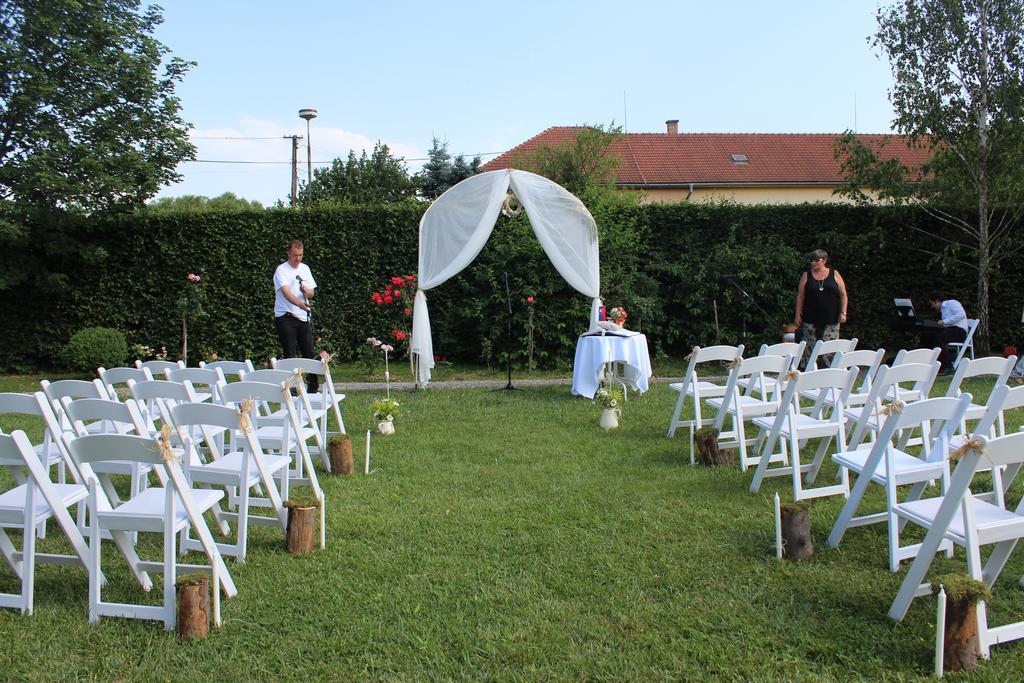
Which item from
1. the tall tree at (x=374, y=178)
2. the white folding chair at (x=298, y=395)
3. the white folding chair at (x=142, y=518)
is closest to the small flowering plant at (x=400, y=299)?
the white folding chair at (x=298, y=395)

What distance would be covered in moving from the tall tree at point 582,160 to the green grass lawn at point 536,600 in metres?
11.2

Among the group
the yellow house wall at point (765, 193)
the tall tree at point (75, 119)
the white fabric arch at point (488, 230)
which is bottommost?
the white fabric arch at point (488, 230)

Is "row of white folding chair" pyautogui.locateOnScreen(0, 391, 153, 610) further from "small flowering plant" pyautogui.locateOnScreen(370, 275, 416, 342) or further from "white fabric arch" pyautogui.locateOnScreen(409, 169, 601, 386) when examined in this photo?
"small flowering plant" pyautogui.locateOnScreen(370, 275, 416, 342)

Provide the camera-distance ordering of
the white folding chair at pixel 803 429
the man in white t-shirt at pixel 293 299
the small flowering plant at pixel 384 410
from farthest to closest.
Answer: the man in white t-shirt at pixel 293 299 → the small flowering plant at pixel 384 410 → the white folding chair at pixel 803 429

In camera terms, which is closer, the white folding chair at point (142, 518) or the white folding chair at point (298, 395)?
the white folding chair at point (142, 518)

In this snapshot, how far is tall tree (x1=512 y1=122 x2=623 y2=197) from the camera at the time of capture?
1505 cm

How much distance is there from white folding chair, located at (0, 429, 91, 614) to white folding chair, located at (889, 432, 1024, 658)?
318cm

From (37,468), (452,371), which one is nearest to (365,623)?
(37,468)

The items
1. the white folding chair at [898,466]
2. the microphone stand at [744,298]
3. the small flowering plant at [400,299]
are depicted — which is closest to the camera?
the white folding chair at [898,466]

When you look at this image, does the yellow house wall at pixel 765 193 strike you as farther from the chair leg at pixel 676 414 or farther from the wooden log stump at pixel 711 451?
the wooden log stump at pixel 711 451

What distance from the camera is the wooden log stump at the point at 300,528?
3.56m

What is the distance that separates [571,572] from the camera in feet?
10.8

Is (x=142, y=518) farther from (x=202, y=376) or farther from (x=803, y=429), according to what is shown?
(x=803, y=429)

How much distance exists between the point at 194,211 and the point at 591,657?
33.5 ft
